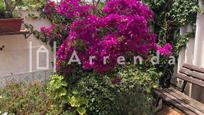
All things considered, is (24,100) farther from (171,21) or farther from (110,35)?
(171,21)

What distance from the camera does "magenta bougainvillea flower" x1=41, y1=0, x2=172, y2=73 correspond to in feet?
11.1

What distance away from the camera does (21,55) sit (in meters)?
4.79

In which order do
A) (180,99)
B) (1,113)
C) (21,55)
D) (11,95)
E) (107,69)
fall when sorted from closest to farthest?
(107,69) < (1,113) < (11,95) < (180,99) < (21,55)

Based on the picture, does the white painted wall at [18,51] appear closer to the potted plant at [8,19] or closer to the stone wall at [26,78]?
the stone wall at [26,78]

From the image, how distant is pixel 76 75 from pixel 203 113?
159 cm

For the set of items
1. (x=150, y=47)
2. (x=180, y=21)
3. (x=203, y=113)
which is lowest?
(x=203, y=113)

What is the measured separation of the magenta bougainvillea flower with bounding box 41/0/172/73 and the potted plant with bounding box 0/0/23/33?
104 centimetres

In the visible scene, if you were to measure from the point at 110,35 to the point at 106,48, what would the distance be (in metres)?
0.17

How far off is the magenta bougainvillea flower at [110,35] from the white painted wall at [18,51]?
1267mm

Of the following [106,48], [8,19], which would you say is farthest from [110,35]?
[8,19]

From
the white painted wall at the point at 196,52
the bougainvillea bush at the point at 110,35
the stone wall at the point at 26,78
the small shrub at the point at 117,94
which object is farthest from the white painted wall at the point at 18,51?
the white painted wall at the point at 196,52

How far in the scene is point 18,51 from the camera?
4.75 metres

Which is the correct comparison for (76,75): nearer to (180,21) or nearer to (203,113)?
(203,113)

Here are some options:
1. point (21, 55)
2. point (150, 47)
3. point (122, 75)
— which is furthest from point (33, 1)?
point (150, 47)
